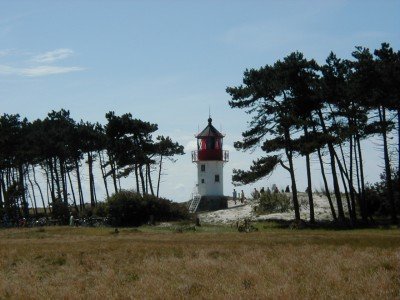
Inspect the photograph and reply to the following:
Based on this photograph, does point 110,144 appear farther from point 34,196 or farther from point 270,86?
point 270,86

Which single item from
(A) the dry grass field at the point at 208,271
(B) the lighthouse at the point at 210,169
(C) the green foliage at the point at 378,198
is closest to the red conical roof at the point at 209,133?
(B) the lighthouse at the point at 210,169

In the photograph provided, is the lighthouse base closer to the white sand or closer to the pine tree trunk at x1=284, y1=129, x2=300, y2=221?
the white sand

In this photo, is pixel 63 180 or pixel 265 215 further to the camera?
pixel 63 180

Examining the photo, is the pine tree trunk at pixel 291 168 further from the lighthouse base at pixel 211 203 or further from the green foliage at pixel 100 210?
Answer: the lighthouse base at pixel 211 203

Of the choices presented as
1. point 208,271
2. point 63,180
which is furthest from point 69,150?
point 208,271

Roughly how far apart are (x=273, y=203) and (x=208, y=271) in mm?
44283

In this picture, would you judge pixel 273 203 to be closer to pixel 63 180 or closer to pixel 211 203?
pixel 211 203

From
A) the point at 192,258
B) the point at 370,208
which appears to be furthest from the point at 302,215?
the point at 192,258

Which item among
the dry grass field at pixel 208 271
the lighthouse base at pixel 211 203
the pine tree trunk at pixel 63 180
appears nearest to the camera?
the dry grass field at pixel 208 271

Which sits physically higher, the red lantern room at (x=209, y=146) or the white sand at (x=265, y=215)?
the red lantern room at (x=209, y=146)

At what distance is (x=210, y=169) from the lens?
80.9m

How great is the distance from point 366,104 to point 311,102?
18.5 ft

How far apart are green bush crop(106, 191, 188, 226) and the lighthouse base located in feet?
40.3

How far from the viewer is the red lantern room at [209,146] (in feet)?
266
